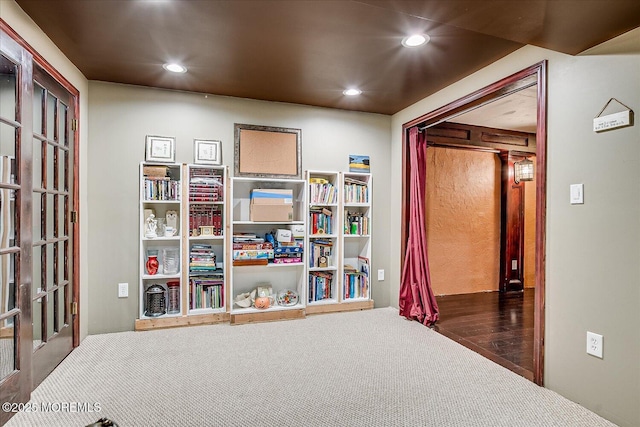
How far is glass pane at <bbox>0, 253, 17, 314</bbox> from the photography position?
1.82 meters

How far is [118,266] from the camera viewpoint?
3229mm

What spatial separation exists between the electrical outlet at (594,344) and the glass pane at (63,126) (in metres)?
3.75

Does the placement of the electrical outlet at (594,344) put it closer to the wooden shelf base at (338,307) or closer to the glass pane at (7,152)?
the wooden shelf base at (338,307)

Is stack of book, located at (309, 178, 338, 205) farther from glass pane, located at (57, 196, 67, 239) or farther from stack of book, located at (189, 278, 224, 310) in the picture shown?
glass pane, located at (57, 196, 67, 239)

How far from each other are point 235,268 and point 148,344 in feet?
3.39

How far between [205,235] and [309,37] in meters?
2.03

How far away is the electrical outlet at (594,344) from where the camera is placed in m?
1.96

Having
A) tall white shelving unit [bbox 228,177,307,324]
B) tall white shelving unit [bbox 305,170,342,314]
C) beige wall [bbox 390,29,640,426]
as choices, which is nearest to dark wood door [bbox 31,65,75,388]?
tall white shelving unit [bbox 228,177,307,324]

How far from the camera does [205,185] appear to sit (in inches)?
132

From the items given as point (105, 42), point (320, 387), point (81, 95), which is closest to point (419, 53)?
point (105, 42)

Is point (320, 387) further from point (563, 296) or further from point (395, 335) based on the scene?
point (563, 296)

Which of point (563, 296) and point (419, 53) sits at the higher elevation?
point (419, 53)

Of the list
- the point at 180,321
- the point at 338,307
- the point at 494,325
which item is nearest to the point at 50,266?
the point at 180,321

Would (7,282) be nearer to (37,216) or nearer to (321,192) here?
(37,216)
